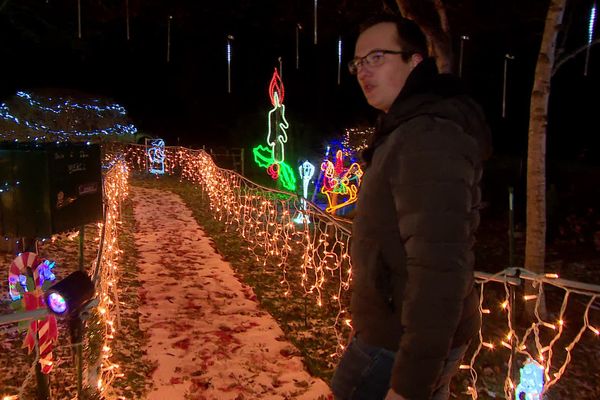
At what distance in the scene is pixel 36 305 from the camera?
350 centimetres

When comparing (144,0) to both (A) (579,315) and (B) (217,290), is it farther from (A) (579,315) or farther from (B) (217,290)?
(A) (579,315)

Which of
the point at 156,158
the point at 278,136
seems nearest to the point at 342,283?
the point at 278,136

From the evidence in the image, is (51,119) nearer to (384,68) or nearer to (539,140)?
(539,140)

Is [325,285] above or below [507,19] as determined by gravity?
below

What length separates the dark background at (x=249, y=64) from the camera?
10539 millimetres

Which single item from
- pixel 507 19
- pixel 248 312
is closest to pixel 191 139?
pixel 507 19

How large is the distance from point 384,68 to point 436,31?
4720 mm

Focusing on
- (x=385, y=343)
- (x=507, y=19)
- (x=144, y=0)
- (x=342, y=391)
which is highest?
(x=144, y=0)

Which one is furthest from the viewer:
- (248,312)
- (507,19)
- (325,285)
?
(507,19)

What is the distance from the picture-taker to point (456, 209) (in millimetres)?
1335

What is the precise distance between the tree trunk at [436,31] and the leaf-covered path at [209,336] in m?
3.59

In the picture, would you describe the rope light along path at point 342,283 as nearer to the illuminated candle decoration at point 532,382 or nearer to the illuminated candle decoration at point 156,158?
the illuminated candle decoration at point 532,382

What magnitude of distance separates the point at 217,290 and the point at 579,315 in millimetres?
5522

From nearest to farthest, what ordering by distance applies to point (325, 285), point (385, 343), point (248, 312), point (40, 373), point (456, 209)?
point (456, 209), point (385, 343), point (40, 373), point (248, 312), point (325, 285)
